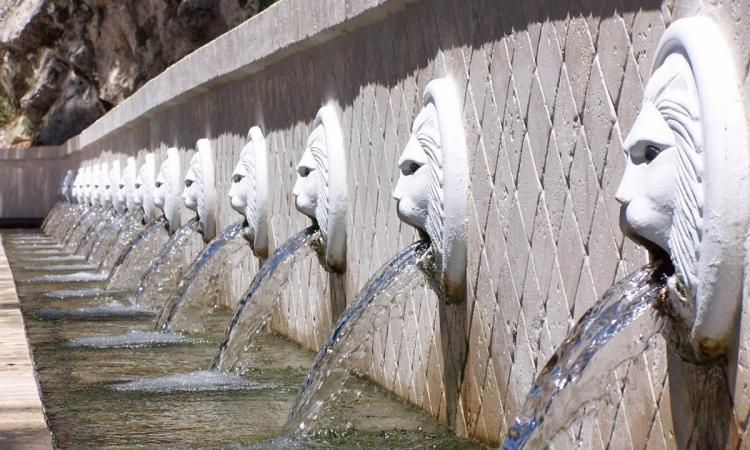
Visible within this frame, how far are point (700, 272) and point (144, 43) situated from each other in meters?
21.6

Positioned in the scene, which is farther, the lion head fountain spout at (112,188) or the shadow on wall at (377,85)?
the lion head fountain spout at (112,188)

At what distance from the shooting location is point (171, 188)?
393 inches

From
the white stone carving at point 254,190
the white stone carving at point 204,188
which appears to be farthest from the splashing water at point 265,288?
the white stone carving at point 204,188

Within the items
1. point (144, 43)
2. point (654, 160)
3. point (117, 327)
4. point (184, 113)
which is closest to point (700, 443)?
point (654, 160)

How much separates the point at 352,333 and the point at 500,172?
102 centimetres

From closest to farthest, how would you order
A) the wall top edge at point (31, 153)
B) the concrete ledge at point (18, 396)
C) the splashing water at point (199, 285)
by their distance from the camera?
1. the concrete ledge at point (18, 396)
2. the splashing water at point (199, 285)
3. the wall top edge at point (31, 153)

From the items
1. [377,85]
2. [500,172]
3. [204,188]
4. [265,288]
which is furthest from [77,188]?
[500,172]

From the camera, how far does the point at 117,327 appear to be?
23.5 ft

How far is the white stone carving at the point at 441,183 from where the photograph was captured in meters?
3.97

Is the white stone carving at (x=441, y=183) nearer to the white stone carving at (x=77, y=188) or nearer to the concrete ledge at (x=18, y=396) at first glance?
the concrete ledge at (x=18, y=396)

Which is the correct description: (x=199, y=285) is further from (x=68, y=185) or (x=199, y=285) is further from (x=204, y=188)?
(x=68, y=185)

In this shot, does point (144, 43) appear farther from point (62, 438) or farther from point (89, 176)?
point (62, 438)

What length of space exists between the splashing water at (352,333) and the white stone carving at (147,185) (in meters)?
7.16

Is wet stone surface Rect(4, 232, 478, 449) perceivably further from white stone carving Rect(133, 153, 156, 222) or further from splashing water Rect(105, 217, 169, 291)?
white stone carving Rect(133, 153, 156, 222)
